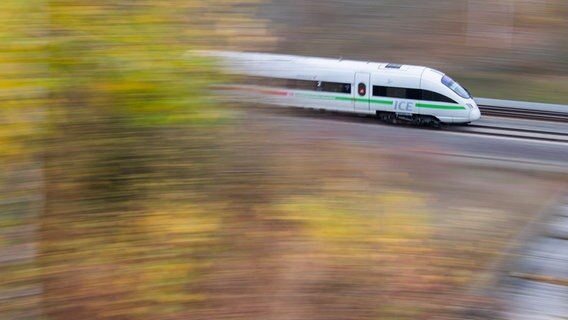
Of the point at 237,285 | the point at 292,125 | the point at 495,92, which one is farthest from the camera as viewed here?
the point at 495,92

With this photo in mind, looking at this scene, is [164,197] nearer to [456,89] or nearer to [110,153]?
[110,153]

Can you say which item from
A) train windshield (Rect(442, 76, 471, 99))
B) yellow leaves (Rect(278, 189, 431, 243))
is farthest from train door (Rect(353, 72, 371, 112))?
yellow leaves (Rect(278, 189, 431, 243))

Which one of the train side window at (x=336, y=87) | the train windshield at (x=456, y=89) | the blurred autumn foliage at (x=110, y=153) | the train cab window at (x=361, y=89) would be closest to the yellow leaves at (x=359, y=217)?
the blurred autumn foliage at (x=110, y=153)

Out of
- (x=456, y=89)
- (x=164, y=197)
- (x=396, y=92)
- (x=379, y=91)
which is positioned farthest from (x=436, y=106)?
(x=164, y=197)

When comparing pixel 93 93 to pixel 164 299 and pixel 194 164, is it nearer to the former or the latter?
pixel 194 164

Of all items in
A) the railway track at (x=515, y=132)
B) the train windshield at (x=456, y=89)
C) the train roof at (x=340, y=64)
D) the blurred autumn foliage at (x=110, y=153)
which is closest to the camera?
the blurred autumn foliage at (x=110, y=153)

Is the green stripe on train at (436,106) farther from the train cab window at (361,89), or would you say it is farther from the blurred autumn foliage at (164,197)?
the blurred autumn foliage at (164,197)

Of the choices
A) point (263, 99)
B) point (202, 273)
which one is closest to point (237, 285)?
point (202, 273)
